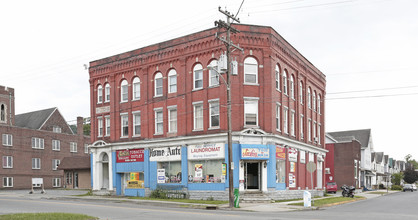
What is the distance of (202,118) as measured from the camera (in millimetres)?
33844

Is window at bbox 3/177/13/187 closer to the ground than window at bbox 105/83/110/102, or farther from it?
closer to the ground

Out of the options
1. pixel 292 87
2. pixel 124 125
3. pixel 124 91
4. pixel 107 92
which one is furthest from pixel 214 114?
pixel 107 92

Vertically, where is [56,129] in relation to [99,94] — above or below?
below

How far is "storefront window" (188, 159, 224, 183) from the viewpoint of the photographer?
106 feet

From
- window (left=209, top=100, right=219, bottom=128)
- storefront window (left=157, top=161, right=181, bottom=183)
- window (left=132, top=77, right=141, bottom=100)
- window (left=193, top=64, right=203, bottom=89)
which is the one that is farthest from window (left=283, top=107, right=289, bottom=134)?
window (left=132, top=77, right=141, bottom=100)

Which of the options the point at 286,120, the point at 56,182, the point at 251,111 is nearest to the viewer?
the point at 251,111

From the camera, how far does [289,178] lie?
34969 mm

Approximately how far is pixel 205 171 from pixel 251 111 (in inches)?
222

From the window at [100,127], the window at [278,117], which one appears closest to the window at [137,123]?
the window at [100,127]

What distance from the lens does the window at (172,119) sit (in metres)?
35.7

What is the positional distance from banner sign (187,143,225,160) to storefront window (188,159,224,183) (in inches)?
17.7

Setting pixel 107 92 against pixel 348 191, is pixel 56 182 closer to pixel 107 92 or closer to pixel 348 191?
pixel 107 92

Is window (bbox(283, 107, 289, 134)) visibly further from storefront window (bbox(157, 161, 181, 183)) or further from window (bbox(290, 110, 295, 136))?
storefront window (bbox(157, 161, 181, 183))

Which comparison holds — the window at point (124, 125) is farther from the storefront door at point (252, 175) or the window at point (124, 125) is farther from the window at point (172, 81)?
the storefront door at point (252, 175)
